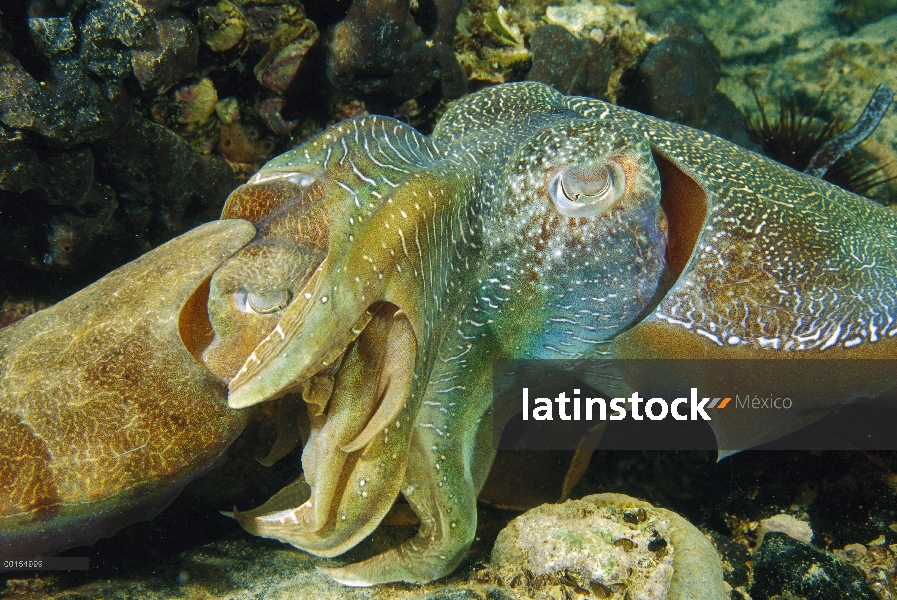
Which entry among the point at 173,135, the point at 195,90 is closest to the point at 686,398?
the point at 173,135

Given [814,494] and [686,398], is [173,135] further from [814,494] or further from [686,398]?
[814,494]

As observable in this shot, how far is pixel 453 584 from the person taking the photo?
2.53 metres

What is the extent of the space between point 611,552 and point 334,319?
1674 mm

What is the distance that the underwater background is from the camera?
2584mm

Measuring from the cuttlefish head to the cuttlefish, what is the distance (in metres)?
0.01

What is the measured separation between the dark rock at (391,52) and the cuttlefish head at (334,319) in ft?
5.24

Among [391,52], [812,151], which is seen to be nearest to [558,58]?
[391,52]

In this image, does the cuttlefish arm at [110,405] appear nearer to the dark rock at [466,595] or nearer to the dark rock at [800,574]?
the dark rock at [466,595]

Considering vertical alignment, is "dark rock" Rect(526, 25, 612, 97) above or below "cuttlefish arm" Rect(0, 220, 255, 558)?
above

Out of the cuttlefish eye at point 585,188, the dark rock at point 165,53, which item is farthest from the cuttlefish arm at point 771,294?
the dark rock at point 165,53

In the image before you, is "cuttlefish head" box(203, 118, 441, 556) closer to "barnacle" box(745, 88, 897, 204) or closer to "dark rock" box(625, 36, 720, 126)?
"dark rock" box(625, 36, 720, 126)

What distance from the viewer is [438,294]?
2.34 meters

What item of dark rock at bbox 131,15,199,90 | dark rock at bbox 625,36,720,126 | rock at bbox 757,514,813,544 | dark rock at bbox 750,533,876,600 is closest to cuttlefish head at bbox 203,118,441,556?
dark rock at bbox 131,15,199,90

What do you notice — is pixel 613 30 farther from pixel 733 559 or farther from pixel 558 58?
pixel 733 559
